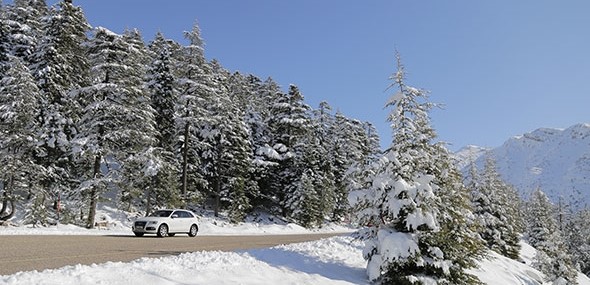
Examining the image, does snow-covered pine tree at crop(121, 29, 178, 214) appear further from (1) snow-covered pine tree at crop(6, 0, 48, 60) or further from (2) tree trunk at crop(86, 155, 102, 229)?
(1) snow-covered pine tree at crop(6, 0, 48, 60)

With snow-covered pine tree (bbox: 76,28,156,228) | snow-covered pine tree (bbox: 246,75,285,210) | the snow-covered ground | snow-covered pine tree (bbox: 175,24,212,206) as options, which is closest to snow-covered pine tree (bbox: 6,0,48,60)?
snow-covered pine tree (bbox: 76,28,156,228)

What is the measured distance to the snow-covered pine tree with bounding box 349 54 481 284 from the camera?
13.3 m

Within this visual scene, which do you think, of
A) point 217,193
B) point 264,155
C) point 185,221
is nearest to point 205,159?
point 217,193

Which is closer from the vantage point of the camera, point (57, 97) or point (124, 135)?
point (124, 135)

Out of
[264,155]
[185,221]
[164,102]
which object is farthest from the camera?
[264,155]

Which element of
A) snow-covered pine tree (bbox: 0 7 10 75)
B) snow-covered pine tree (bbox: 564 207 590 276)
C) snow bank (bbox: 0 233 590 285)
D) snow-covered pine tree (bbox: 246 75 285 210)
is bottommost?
snow-covered pine tree (bbox: 564 207 590 276)

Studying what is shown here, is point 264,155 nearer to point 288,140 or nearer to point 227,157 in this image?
point 288,140

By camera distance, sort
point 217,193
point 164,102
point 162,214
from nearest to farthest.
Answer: point 162,214
point 164,102
point 217,193

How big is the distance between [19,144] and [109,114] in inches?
231

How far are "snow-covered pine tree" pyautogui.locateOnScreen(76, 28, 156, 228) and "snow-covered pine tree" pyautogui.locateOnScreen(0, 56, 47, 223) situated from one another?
9.79 ft

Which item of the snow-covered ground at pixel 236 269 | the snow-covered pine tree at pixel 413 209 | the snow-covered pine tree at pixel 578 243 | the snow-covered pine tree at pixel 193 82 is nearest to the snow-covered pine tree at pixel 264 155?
the snow-covered pine tree at pixel 193 82

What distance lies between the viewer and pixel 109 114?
3127cm

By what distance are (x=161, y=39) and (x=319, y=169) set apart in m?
27.7

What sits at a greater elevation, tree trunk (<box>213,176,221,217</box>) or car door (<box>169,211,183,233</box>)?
tree trunk (<box>213,176,221,217</box>)
